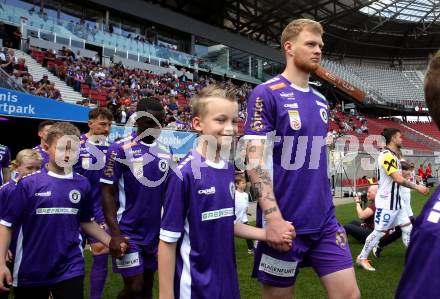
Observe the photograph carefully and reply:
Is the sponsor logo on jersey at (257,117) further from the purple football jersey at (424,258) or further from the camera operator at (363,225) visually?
the camera operator at (363,225)

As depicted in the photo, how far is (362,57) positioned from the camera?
202 ft

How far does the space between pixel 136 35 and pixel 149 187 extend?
3054 cm

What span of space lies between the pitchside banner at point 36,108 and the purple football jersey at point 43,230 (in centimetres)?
666

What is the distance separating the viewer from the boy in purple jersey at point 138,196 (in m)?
Result: 3.83

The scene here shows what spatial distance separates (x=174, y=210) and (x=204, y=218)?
0.65ft

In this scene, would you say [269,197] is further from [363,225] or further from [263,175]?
[363,225]

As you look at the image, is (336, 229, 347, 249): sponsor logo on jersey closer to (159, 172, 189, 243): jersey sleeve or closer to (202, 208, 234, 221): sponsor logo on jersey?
(202, 208, 234, 221): sponsor logo on jersey

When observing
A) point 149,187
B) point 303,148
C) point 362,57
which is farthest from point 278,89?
point 362,57

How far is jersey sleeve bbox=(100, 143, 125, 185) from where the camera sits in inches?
153

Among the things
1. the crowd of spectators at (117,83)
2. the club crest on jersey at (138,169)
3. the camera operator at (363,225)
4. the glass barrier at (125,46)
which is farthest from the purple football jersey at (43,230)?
the glass barrier at (125,46)

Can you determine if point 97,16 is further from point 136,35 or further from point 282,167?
point 282,167

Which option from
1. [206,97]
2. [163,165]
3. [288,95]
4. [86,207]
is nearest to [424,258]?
[206,97]

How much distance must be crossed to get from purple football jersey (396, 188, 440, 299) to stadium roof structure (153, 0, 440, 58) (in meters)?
39.0

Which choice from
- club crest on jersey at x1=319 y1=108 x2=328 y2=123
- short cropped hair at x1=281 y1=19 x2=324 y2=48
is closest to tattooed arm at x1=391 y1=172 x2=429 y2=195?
club crest on jersey at x1=319 y1=108 x2=328 y2=123
